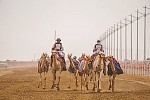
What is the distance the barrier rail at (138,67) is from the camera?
48.5m

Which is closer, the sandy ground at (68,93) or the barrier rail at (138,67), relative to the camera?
the sandy ground at (68,93)

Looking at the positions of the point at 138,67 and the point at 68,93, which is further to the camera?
the point at 138,67

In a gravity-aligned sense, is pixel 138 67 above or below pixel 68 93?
above

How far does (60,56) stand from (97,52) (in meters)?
2.68

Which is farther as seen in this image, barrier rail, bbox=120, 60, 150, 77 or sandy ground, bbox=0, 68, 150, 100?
barrier rail, bbox=120, 60, 150, 77

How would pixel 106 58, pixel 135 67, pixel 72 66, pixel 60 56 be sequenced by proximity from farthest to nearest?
pixel 135 67 → pixel 72 66 → pixel 60 56 → pixel 106 58

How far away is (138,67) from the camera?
54188 millimetres

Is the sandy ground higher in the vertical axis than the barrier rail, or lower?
lower

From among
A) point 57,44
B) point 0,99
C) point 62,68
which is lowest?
point 0,99

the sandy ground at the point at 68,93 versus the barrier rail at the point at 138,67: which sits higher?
the barrier rail at the point at 138,67

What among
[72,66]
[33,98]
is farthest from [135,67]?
[33,98]

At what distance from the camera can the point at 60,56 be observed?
2559 centimetres

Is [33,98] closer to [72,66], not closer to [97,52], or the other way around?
[97,52]

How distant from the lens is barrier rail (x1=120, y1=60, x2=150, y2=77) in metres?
48.5
